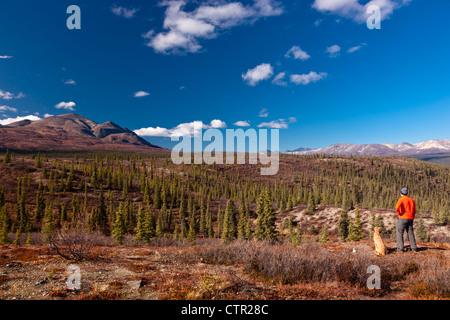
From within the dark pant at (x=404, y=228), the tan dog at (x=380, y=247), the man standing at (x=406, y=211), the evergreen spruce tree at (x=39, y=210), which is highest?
the man standing at (x=406, y=211)

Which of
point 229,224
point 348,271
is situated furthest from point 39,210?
point 348,271

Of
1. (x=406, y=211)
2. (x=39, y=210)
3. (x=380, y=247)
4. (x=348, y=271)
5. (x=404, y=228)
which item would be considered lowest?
(x=39, y=210)

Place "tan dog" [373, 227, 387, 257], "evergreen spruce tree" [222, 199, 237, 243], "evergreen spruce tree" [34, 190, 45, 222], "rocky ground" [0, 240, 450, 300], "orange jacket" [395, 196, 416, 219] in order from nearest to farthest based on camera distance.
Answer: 1. "rocky ground" [0, 240, 450, 300]
2. "orange jacket" [395, 196, 416, 219]
3. "tan dog" [373, 227, 387, 257]
4. "evergreen spruce tree" [222, 199, 237, 243]
5. "evergreen spruce tree" [34, 190, 45, 222]

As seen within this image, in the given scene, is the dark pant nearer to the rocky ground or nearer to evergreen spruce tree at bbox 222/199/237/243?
the rocky ground

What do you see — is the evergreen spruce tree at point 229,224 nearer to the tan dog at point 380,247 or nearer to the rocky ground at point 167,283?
the tan dog at point 380,247

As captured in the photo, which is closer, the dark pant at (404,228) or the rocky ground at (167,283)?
the rocky ground at (167,283)

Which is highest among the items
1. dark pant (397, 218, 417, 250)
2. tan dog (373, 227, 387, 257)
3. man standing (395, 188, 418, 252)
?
man standing (395, 188, 418, 252)

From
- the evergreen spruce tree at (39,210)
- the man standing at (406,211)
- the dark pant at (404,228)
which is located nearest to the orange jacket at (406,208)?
the man standing at (406,211)

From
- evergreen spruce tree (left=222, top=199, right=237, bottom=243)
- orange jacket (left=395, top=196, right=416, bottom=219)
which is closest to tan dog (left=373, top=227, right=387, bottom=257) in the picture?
orange jacket (left=395, top=196, right=416, bottom=219)

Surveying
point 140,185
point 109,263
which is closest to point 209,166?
point 140,185

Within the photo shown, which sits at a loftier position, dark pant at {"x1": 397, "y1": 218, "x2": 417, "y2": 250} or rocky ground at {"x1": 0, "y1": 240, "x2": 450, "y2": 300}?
dark pant at {"x1": 397, "y1": 218, "x2": 417, "y2": 250}

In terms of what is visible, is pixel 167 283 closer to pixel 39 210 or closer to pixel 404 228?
pixel 404 228
